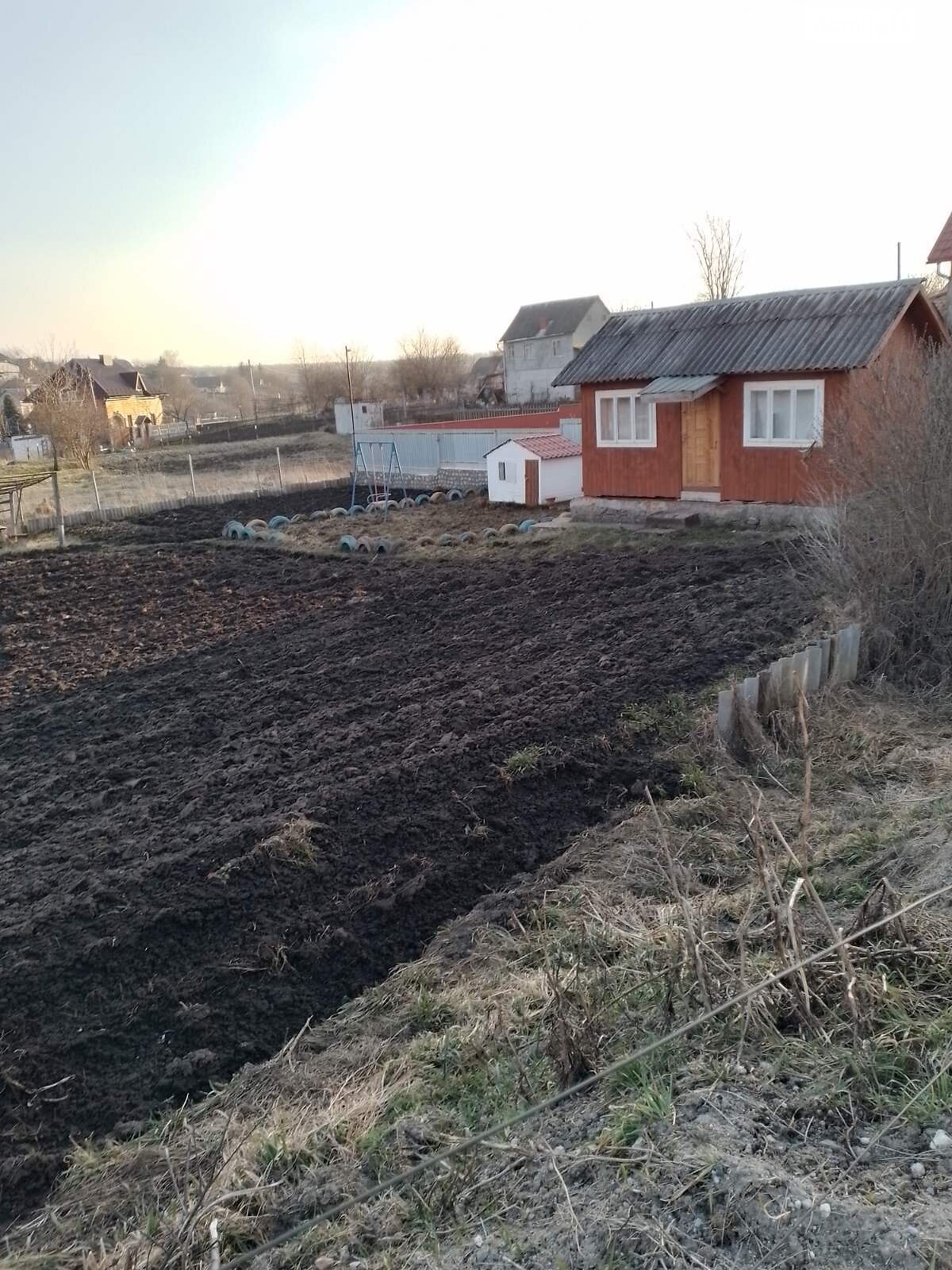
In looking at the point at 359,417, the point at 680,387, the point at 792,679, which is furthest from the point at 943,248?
→ the point at 359,417

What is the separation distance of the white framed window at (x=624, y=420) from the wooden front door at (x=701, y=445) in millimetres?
646

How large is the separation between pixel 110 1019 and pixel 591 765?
3.53 m

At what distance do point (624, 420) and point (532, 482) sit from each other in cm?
304

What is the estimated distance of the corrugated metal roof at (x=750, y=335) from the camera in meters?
14.3

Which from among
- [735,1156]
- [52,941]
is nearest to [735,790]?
[735,1156]

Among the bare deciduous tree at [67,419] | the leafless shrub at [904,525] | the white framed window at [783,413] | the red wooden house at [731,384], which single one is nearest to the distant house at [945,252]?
the red wooden house at [731,384]

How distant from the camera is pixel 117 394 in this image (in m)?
59.9

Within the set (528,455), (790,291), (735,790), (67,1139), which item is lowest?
(67,1139)

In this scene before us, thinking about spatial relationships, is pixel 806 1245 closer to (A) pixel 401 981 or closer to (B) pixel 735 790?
(A) pixel 401 981

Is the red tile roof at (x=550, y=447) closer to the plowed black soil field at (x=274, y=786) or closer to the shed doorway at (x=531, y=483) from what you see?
the shed doorway at (x=531, y=483)

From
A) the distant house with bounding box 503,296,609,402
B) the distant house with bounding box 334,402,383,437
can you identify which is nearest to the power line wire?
the distant house with bounding box 334,402,383,437

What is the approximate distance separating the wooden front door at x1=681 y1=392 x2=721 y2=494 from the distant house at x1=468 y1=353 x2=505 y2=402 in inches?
1662

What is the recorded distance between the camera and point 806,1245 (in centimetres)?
250

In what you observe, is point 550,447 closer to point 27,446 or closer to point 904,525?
point 904,525
